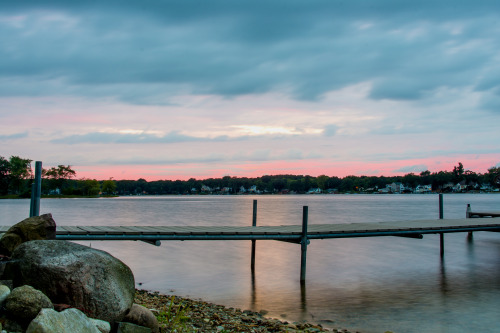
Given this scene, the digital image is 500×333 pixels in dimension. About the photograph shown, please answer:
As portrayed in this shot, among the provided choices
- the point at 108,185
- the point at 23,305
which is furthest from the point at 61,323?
the point at 108,185

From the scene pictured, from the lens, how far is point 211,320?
8.45 m

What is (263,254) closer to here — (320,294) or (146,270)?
(146,270)

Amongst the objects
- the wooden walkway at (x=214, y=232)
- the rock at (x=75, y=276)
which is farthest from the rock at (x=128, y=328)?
A: the wooden walkway at (x=214, y=232)

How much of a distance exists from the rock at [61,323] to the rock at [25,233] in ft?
8.90

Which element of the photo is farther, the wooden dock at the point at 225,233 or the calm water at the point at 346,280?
the wooden dock at the point at 225,233

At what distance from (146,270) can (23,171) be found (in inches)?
4657

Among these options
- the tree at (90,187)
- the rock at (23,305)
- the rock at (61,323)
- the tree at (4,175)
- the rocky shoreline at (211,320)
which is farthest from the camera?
the tree at (90,187)

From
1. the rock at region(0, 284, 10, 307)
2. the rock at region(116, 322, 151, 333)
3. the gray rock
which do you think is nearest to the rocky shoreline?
the rock at region(116, 322, 151, 333)

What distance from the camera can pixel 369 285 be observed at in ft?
47.9

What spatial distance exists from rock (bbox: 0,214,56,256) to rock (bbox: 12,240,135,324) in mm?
1340

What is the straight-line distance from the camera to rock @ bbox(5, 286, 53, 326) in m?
5.18

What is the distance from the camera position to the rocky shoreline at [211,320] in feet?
24.4

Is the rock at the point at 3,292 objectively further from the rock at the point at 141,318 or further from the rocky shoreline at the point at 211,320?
the rocky shoreline at the point at 211,320

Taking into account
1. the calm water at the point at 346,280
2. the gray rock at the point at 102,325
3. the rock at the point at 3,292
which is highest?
the rock at the point at 3,292
